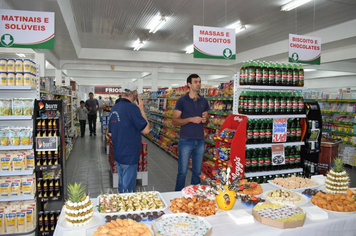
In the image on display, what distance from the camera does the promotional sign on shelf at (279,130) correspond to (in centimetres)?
408

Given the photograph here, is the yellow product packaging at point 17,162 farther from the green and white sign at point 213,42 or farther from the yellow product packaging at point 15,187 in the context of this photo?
the green and white sign at point 213,42


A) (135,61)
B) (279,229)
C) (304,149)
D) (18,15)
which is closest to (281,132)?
(304,149)

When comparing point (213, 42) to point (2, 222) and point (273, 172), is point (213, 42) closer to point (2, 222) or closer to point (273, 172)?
point (273, 172)

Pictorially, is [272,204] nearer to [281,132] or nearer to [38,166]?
[281,132]

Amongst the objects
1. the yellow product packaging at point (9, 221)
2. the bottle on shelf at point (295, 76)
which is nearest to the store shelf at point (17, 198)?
the yellow product packaging at point (9, 221)

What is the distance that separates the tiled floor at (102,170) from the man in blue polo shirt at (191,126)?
5.13ft

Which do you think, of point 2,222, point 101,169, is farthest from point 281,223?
point 101,169

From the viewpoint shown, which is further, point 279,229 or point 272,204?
point 272,204

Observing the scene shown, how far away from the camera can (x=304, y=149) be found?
436cm

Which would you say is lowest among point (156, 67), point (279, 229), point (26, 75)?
point (279, 229)

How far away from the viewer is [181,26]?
975 centimetres

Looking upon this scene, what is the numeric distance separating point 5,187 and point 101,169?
3896 millimetres

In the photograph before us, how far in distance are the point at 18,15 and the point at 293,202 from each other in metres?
4.49

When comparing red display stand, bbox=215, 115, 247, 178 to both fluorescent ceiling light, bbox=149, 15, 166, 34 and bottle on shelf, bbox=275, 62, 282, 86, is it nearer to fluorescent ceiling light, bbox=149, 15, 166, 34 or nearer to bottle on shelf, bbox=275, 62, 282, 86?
bottle on shelf, bbox=275, 62, 282, 86
